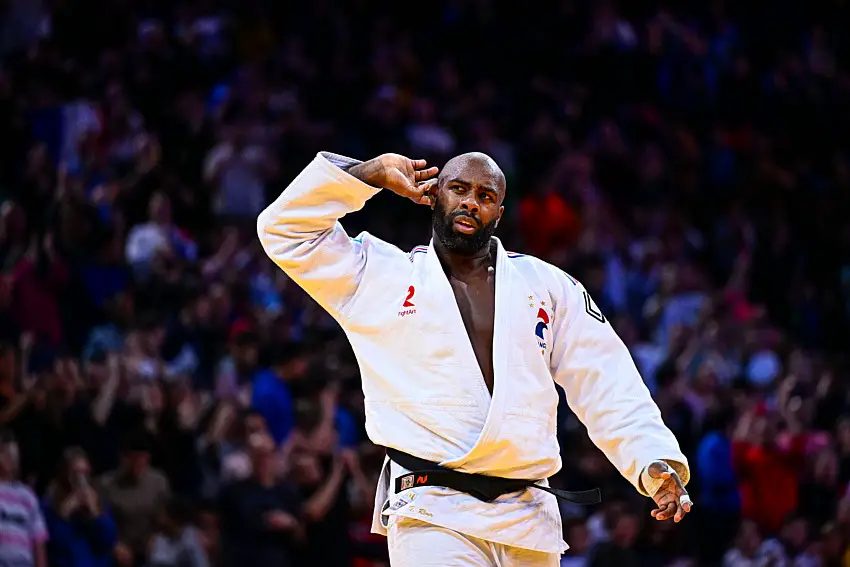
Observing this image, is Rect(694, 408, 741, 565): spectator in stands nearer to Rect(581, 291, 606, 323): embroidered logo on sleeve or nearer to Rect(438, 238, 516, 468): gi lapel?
Rect(581, 291, 606, 323): embroidered logo on sleeve

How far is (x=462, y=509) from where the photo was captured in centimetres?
473

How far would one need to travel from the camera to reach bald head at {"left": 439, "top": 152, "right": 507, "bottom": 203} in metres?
5.11

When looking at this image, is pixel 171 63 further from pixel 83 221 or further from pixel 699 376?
pixel 699 376

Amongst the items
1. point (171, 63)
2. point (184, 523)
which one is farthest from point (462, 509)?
point (171, 63)

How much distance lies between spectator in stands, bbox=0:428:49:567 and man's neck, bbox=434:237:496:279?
4475 mm

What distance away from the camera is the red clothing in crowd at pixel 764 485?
11055 millimetres

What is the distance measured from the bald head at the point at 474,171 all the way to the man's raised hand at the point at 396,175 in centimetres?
10

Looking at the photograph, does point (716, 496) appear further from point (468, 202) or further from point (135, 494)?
point (468, 202)

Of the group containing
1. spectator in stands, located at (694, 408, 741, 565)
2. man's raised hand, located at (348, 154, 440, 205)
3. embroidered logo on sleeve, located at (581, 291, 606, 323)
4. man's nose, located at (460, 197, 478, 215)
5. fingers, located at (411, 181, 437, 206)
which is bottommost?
spectator in stands, located at (694, 408, 741, 565)

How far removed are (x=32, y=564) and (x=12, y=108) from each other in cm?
483

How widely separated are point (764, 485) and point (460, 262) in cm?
679

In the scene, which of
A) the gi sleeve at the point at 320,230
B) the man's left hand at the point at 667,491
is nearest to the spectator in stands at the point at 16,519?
the gi sleeve at the point at 320,230

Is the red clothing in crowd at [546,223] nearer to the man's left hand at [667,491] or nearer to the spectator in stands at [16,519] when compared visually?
the spectator in stands at [16,519]

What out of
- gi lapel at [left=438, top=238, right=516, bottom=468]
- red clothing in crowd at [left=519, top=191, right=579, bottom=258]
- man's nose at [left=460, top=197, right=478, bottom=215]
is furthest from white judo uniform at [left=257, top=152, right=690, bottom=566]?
red clothing in crowd at [left=519, top=191, right=579, bottom=258]
